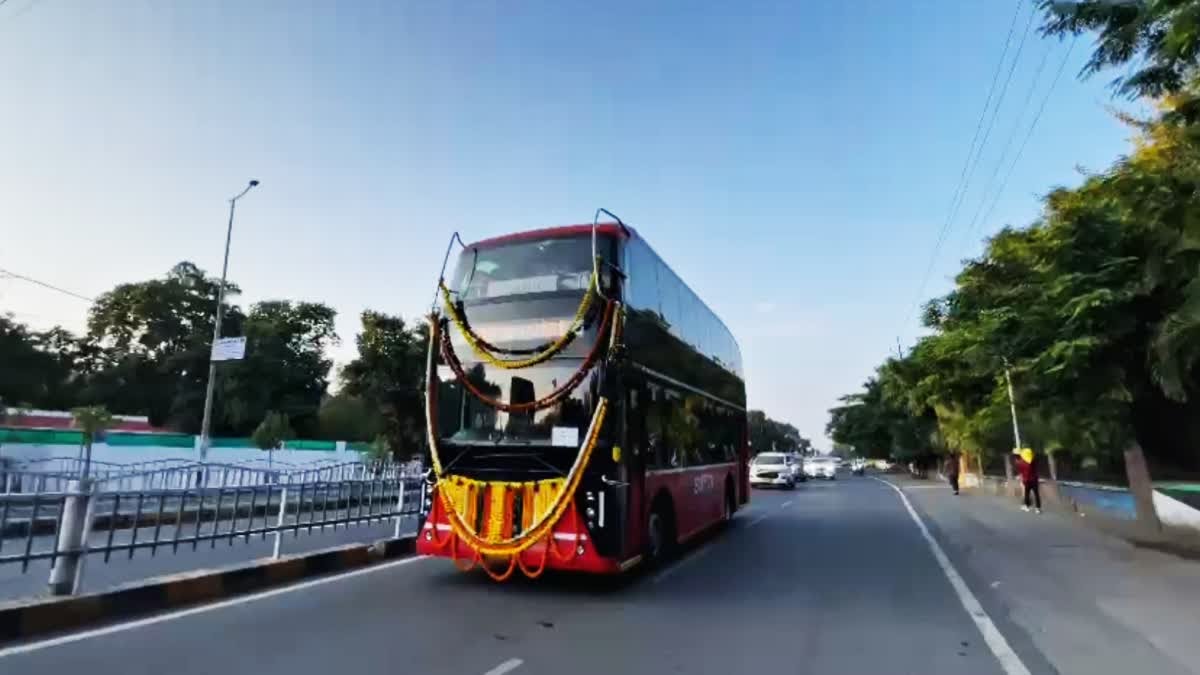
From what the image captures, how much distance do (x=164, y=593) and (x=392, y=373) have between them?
82.4 ft

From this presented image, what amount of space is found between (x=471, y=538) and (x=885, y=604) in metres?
4.48

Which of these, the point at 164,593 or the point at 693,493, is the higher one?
the point at 693,493

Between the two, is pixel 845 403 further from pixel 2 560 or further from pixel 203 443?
pixel 2 560

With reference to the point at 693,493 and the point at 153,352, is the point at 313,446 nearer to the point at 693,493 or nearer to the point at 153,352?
the point at 153,352

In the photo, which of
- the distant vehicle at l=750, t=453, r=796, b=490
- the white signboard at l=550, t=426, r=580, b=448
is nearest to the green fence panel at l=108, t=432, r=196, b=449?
the distant vehicle at l=750, t=453, r=796, b=490

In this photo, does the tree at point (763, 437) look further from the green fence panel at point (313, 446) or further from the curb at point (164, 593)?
the curb at point (164, 593)

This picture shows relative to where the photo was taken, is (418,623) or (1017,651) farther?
(418,623)

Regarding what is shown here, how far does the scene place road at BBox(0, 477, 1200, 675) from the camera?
228 inches

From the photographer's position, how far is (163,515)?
9430 mm

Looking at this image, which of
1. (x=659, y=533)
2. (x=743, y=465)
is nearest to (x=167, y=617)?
(x=659, y=533)

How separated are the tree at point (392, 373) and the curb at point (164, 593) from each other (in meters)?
22.0

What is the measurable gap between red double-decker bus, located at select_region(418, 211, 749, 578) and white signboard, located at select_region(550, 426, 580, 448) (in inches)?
0.5

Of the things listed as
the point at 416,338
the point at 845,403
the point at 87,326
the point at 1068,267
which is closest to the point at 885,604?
the point at 1068,267

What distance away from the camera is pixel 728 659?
6.05m
